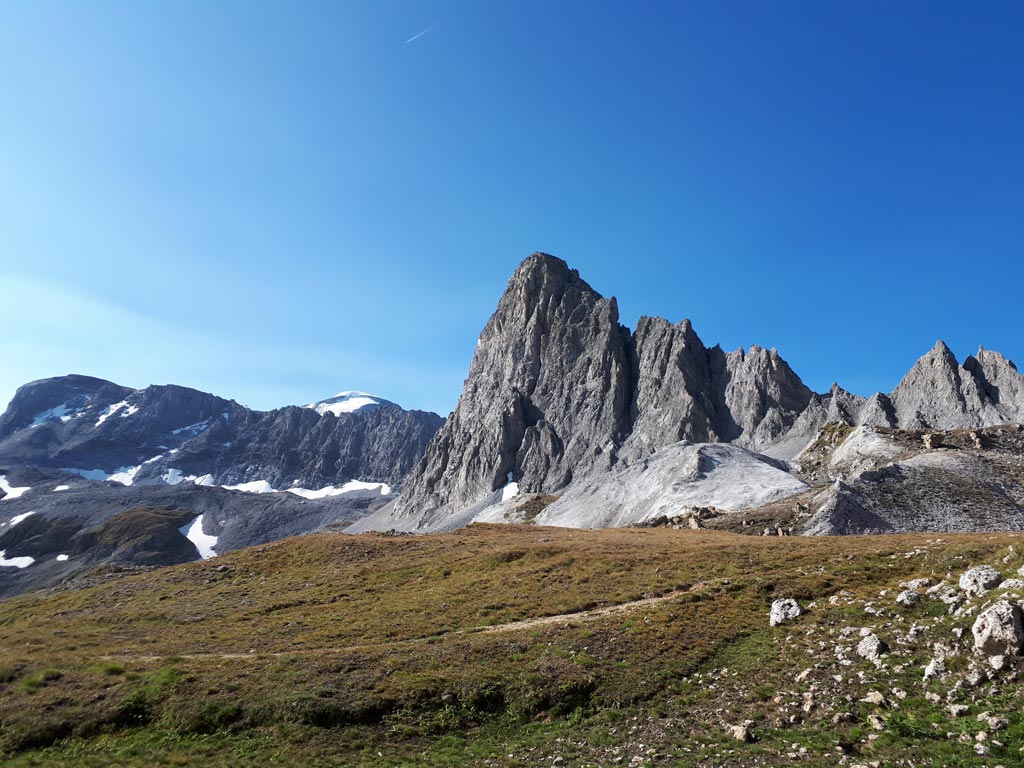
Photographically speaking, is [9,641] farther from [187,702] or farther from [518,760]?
[518,760]

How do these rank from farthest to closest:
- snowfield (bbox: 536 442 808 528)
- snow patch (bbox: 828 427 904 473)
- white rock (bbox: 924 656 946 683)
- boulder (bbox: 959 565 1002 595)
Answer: snowfield (bbox: 536 442 808 528) < snow patch (bbox: 828 427 904 473) < boulder (bbox: 959 565 1002 595) < white rock (bbox: 924 656 946 683)

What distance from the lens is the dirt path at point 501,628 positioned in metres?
26.7

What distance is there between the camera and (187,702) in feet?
68.1

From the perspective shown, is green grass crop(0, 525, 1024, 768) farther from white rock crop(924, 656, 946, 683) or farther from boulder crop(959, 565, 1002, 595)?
boulder crop(959, 565, 1002, 595)

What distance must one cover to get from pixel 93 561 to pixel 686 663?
778 ft

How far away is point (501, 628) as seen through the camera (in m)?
29.2

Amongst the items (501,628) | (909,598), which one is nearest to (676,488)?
(501,628)

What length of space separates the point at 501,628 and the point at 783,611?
46.1 feet

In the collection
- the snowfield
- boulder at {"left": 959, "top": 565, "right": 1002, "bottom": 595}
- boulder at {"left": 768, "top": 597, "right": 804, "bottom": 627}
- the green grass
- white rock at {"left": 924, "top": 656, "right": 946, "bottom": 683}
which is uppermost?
the snowfield

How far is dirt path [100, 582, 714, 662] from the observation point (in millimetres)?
26703

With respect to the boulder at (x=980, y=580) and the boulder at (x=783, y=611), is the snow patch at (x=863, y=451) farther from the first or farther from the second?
the boulder at (x=783, y=611)

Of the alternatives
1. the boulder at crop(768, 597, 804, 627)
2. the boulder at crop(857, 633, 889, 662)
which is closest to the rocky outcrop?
the boulder at crop(768, 597, 804, 627)

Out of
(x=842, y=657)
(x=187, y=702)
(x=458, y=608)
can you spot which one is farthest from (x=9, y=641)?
(x=842, y=657)

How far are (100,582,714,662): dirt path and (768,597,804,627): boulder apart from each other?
5.18 m
